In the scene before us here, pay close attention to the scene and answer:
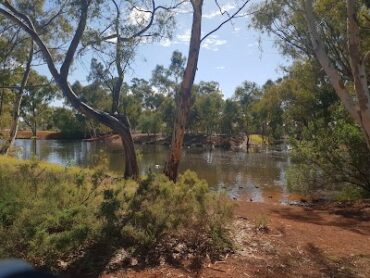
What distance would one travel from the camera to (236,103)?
6384 cm

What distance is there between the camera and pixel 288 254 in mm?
5695

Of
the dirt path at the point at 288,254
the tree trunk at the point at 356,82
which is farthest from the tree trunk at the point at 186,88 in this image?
the tree trunk at the point at 356,82

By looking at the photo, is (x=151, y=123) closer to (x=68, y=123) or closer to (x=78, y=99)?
(x=68, y=123)

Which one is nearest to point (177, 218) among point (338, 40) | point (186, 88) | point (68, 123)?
point (186, 88)

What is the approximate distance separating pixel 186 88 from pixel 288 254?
6.35 m

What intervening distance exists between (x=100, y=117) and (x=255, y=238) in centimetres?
629

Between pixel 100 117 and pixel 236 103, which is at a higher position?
pixel 236 103

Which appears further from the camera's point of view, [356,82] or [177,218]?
[356,82]

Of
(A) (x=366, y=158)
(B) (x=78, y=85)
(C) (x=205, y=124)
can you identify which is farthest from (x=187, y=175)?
(C) (x=205, y=124)

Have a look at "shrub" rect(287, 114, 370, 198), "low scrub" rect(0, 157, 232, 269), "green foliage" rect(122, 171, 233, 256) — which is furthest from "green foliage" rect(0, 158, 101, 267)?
"shrub" rect(287, 114, 370, 198)

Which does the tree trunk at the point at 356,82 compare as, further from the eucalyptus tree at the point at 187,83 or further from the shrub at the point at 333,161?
the shrub at the point at 333,161

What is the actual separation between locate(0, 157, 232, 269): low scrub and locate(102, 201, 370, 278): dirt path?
338 millimetres

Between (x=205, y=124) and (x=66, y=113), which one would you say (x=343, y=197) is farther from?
(x=66, y=113)

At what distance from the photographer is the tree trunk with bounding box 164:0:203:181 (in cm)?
1122
